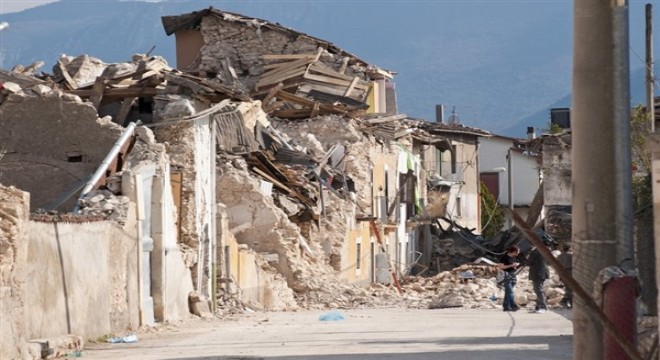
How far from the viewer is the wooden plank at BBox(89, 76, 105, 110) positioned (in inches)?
1318

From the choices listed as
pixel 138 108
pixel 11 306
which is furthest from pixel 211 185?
pixel 11 306

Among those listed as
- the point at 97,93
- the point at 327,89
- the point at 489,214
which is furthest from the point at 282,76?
the point at 489,214

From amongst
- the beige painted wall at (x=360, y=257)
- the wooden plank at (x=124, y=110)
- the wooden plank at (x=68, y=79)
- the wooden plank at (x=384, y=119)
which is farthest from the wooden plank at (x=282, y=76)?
the wooden plank at (x=124, y=110)

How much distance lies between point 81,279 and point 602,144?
11.4 m

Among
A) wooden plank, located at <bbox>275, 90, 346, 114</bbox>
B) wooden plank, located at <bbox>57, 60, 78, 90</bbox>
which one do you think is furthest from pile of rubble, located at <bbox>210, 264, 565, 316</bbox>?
wooden plank, located at <bbox>57, 60, 78, 90</bbox>

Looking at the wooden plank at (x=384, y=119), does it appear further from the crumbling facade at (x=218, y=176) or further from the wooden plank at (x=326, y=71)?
the wooden plank at (x=326, y=71)

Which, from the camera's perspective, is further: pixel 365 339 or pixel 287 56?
pixel 287 56

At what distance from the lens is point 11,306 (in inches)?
710

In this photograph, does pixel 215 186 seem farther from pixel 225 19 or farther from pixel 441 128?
pixel 441 128

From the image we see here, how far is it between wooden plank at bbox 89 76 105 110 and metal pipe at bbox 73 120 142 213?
3.73 m

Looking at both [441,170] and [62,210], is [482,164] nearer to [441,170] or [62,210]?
[441,170]

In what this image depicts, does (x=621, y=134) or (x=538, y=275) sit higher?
(x=621, y=134)

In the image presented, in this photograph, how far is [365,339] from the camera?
72.7 feet

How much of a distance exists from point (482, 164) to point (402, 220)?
37691 millimetres
